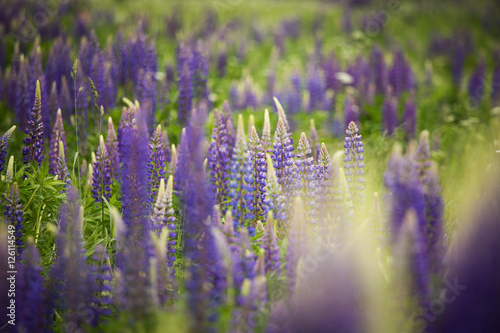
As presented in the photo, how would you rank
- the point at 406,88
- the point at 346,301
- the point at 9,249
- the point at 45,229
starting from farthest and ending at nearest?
the point at 406,88 → the point at 45,229 → the point at 9,249 → the point at 346,301

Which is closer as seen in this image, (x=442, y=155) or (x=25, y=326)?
(x=25, y=326)

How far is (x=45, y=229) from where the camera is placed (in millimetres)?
2957

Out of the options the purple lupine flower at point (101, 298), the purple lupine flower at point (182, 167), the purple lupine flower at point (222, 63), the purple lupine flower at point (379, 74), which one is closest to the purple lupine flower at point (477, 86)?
the purple lupine flower at point (379, 74)

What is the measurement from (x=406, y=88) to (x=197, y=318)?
23.2 ft

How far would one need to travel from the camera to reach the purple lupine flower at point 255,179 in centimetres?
265

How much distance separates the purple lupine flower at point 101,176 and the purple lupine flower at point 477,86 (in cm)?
717

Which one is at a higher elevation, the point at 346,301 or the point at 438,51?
the point at 438,51

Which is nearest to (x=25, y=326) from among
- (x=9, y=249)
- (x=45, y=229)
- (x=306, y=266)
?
(x=9, y=249)

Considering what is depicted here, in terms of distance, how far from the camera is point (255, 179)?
8.77ft

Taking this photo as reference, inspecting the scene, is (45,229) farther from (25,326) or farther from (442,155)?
(442,155)

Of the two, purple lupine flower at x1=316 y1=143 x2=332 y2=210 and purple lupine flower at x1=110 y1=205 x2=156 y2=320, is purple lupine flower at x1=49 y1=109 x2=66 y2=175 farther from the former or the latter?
purple lupine flower at x1=316 y1=143 x2=332 y2=210

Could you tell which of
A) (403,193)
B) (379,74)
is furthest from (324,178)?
(379,74)

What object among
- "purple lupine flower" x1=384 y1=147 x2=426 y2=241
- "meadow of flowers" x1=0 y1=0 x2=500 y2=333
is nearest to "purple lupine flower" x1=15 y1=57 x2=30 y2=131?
"meadow of flowers" x1=0 y1=0 x2=500 y2=333

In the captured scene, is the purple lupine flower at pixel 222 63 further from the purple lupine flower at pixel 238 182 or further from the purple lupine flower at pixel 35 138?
the purple lupine flower at pixel 238 182
